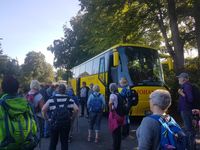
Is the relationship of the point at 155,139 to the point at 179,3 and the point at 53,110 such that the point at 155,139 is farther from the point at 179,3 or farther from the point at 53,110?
the point at 179,3

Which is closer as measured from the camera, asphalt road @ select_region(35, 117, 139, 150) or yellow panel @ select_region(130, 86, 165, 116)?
asphalt road @ select_region(35, 117, 139, 150)

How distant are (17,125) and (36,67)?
108689 mm

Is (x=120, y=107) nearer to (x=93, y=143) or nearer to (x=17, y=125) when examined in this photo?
(x=93, y=143)

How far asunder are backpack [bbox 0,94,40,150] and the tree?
104829 mm

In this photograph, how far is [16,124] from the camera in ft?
17.2

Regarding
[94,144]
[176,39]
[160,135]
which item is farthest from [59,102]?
[176,39]

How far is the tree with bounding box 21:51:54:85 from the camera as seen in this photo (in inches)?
4380

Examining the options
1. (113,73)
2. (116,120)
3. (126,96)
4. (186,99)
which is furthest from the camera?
(113,73)

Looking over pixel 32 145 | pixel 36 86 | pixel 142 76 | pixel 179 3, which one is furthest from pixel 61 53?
pixel 32 145

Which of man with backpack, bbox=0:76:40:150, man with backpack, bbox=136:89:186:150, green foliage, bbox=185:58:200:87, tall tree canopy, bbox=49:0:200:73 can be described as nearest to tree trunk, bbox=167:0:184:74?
tall tree canopy, bbox=49:0:200:73

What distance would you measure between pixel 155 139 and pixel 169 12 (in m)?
18.1

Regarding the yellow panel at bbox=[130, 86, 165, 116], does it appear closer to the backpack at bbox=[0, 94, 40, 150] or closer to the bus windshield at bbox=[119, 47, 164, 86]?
the bus windshield at bbox=[119, 47, 164, 86]

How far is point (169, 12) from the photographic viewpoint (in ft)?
71.4

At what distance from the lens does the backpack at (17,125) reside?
17.0 feet
